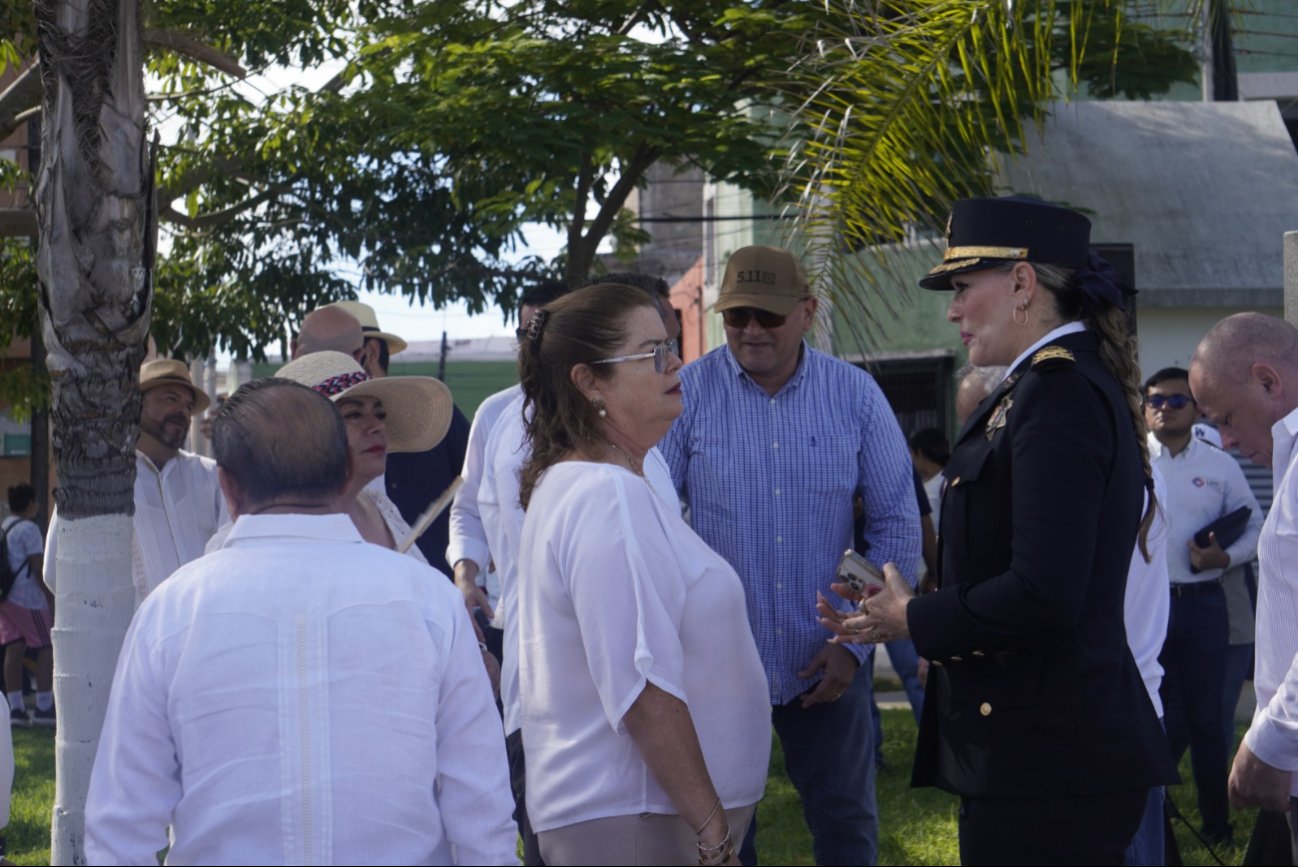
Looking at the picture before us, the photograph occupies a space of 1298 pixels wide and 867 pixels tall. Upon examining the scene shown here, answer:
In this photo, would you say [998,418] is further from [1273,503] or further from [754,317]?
[754,317]

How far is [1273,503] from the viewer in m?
3.68

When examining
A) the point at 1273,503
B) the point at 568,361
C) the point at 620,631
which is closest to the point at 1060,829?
the point at 620,631

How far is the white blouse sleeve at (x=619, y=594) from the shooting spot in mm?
2949

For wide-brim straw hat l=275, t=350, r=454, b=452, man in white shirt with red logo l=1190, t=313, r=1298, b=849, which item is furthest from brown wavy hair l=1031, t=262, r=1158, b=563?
wide-brim straw hat l=275, t=350, r=454, b=452

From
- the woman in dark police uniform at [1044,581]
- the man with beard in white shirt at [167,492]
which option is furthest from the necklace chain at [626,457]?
the man with beard in white shirt at [167,492]

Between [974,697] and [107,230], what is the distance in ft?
8.39

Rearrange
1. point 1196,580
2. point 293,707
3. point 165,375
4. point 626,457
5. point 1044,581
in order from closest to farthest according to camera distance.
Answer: point 293,707 → point 1044,581 → point 626,457 → point 165,375 → point 1196,580

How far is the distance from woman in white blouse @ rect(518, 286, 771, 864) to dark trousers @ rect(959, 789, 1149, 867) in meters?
0.49

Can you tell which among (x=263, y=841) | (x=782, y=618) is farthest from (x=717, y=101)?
(x=263, y=841)

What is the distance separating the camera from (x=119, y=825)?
8.30 ft

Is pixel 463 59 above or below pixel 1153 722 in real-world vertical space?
above

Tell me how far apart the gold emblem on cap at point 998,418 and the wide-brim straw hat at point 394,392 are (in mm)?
2019

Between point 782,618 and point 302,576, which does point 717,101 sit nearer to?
point 782,618

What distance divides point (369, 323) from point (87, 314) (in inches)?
119
